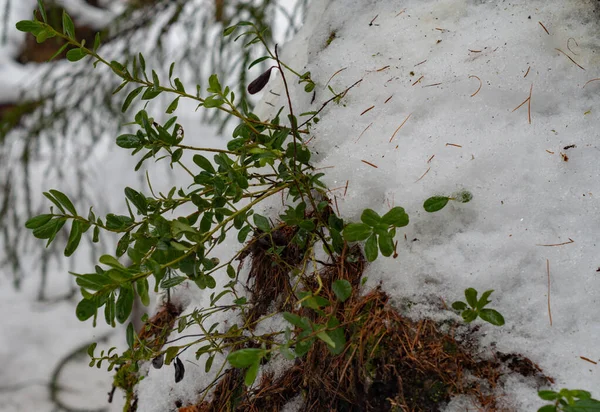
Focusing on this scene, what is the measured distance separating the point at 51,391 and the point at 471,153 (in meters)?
4.12

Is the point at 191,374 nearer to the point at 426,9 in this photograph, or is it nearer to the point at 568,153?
the point at 568,153

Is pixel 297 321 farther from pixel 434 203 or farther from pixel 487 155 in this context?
pixel 487 155

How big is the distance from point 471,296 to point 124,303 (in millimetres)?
623

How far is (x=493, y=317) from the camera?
2.84 feet

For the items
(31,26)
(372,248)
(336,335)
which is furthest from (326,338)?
(31,26)

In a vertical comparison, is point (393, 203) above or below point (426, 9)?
below

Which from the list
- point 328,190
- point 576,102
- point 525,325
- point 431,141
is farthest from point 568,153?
point 328,190

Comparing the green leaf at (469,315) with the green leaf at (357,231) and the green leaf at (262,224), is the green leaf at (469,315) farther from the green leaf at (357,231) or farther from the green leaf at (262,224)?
the green leaf at (262,224)

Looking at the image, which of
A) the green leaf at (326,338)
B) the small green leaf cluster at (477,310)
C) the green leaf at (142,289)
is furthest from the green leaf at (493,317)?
the green leaf at (142,289)

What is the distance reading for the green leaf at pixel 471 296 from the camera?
2.87 feet

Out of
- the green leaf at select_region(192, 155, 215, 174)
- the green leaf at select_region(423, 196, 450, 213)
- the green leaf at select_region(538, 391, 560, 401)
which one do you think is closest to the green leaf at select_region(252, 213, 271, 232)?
the green leaf at select_region(192, 155, 215, 174)

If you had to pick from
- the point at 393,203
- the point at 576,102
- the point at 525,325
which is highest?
the point at 393,203

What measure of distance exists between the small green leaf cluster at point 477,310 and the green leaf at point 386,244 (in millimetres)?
149

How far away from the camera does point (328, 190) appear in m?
1.14
